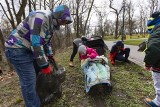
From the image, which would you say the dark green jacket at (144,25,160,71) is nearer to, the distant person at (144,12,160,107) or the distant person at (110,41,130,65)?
the distant person at (144,12,160,107)

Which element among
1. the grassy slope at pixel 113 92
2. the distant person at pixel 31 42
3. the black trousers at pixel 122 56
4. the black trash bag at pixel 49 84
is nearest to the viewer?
the distant person at pixel 31 42

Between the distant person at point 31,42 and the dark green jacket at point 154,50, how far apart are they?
1397 millimetres

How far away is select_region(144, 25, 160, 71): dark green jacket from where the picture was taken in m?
3.10

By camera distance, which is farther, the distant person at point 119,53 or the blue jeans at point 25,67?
the distant person at point 119,53

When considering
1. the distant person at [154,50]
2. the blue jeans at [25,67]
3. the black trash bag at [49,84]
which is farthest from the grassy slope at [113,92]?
the blue jeans at [25,67]

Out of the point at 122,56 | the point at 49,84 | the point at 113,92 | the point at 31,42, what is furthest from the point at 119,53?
the point at 31,42

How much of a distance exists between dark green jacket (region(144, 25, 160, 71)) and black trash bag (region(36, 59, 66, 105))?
66.0 inches

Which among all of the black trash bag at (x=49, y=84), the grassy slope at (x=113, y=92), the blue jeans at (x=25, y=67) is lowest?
the grassy slope at (x=113, y=92)

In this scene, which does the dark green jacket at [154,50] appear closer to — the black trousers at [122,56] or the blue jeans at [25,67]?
the blue jeans at [25,67]

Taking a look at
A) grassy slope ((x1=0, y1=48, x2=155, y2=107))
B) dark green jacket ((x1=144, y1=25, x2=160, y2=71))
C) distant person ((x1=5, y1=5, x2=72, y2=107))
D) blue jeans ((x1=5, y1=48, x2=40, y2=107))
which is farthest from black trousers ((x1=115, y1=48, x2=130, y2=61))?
blue jeans ((x1=5, y1=48, x2=40, y2=107))

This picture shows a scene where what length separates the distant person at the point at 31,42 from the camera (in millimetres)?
2887

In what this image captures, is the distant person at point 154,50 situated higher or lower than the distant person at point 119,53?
higher

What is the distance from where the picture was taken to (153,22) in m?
3.45

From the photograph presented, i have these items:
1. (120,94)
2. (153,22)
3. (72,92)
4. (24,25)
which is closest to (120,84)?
(120,94)
